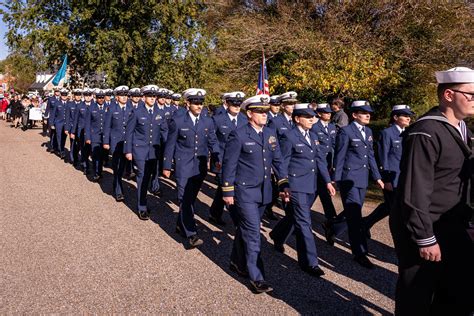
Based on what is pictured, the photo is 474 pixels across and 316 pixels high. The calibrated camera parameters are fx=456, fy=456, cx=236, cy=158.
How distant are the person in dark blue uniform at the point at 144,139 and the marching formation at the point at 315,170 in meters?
0.02

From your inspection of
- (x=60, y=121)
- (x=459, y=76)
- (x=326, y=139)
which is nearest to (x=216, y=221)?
(x=326, y=139)

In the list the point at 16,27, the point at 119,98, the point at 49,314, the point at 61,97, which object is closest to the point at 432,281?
the point at 49,314

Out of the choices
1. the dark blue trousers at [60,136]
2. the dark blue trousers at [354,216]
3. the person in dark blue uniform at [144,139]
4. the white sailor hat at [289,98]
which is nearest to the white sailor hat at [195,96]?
the person in dark blue uniform at [144,139]

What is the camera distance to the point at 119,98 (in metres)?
9.59

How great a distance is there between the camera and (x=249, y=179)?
4898mm

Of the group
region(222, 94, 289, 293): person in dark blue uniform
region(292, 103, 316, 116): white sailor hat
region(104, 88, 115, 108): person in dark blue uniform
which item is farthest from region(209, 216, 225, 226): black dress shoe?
region(104, 88, 115, 108): person in dark blue uniform

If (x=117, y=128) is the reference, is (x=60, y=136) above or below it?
below

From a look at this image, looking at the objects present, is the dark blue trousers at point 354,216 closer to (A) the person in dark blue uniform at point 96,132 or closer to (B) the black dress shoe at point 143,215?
(B) the black dress shoe at point 143,215

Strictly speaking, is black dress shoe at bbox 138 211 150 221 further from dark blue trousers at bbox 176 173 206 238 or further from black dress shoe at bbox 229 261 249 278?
black dress shoe at bbox 229 261 249 278

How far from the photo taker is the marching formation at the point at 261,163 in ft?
16.1

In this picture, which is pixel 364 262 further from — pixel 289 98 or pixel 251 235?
pixel 289 98

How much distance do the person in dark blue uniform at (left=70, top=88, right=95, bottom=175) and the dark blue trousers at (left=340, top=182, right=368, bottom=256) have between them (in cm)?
768

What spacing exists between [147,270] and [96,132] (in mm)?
6478

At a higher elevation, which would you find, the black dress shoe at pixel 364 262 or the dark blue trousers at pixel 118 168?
the dark blue trousers at pixel 118 168
